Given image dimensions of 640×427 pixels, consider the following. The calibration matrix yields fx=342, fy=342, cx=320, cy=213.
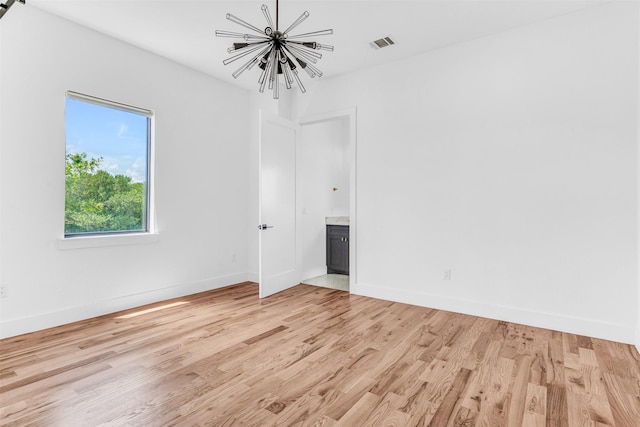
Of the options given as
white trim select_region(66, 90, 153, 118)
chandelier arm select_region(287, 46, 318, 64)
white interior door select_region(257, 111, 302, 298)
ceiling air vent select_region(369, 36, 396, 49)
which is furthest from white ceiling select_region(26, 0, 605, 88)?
white interior door select_region(257, 111, 302, 298)

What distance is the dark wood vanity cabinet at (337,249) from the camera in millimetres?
5426

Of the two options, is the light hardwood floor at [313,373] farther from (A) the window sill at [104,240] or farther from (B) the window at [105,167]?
(B) the window at [105,167]

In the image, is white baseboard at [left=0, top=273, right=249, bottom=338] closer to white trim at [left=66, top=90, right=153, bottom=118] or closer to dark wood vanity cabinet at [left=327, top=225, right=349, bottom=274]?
dark wood vanity cabinet at [left=327, top=225, right=349, bottom=274]

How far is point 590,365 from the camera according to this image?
2443mm

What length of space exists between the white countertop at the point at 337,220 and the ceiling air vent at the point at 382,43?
261cm

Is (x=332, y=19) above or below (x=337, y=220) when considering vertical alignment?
above

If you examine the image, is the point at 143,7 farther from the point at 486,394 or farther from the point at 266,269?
the point at 486,394

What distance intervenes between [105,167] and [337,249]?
132 inches

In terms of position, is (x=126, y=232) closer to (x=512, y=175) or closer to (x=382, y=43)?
(x=382, y=43)

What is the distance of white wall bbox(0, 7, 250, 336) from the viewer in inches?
115

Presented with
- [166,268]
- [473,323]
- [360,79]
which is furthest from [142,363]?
[360,79]

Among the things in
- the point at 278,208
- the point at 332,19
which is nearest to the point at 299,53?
the point at 332,19

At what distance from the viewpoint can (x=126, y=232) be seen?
3.78m

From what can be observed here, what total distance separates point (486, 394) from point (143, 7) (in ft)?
13.0
